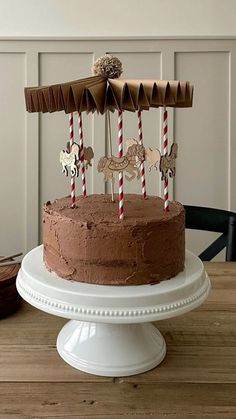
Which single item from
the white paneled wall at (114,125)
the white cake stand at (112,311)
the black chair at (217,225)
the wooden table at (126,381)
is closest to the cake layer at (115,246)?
the white cake stand at (112,311)

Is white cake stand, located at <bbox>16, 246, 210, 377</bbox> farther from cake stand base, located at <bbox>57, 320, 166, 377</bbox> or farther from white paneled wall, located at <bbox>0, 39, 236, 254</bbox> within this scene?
white paneled wall, located at <bbox>0, 39, 236, 254</bbox>

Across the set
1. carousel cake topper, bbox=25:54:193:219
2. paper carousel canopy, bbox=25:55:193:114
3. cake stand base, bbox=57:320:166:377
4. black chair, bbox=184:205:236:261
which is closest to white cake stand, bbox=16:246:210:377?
cake stand base, bbox=57:320:166:377

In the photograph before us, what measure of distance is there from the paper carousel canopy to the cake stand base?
1.28 ft

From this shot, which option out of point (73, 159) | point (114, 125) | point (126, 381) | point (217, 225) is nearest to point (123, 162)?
point (73, 159)

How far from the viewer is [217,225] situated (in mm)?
1596

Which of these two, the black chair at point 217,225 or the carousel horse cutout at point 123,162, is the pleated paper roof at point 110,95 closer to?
the carousel horse cutout at point 123,162

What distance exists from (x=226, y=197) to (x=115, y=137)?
2.10 feet

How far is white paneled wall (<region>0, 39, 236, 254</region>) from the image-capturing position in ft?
7.02

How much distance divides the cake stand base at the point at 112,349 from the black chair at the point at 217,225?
2.62 ft

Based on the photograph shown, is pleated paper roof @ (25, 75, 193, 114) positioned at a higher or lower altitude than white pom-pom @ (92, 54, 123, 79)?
lower

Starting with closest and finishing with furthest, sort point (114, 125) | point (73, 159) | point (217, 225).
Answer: point (73, 159) → point (217, 225) → point (114, 125)

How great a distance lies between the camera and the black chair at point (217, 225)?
1.55 metres

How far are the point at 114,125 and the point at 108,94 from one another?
1.46 metres

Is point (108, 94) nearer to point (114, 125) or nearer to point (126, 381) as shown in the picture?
point (126, 381)
